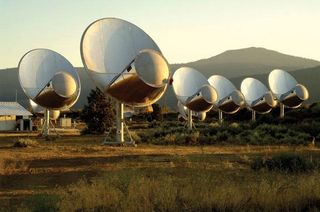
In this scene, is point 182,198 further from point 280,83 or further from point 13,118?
point 13,118

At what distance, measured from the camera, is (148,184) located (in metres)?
12.3

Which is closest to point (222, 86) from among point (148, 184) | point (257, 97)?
point (257, 97)

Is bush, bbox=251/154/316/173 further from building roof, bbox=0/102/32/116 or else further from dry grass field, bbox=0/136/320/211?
building roof, bbox=0/102/32/116

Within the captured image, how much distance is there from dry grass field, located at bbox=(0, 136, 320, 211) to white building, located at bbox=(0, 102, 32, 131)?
44.0 meters

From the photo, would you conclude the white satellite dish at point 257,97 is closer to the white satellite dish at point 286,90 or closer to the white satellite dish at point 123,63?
the white satellite dish at point 286,90

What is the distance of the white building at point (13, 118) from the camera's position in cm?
6794

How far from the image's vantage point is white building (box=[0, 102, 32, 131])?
67.9m

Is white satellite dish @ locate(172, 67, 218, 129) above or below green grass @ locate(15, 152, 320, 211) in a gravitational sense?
above

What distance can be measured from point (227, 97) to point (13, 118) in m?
28.7

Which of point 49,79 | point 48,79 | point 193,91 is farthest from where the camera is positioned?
point 193,91

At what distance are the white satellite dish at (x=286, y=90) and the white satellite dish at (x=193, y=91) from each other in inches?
544

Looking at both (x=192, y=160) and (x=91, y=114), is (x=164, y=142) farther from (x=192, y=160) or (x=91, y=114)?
(x=91, y=114)

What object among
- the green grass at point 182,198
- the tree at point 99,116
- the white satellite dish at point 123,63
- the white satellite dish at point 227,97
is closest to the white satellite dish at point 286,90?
the white satellite dish at point 227,97

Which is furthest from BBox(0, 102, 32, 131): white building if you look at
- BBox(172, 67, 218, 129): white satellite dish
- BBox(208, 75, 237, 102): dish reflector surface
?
BBox(208, 75, 237, 102): dish reflector surface
